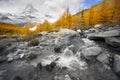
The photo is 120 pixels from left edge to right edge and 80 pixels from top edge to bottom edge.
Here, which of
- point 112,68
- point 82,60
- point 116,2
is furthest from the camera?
point 116,2

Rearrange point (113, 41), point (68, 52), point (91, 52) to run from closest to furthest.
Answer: point (91, 52) < point (113, 41) < point (68, 52)

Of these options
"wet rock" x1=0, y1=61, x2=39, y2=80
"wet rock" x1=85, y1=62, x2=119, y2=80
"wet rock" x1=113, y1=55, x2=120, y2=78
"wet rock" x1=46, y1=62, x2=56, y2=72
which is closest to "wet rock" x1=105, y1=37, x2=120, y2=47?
"wet rock" x1=113, y1=55, x2=120, y2=78

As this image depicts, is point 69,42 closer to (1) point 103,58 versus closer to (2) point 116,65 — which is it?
(1) point 103,58

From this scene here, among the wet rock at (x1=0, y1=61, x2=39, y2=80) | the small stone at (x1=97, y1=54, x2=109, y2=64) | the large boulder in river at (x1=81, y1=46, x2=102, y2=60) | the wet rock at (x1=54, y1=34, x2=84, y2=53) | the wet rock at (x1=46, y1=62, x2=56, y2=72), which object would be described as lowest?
the wet rock at (x1=0, y1=61, x2=39, y2=80)

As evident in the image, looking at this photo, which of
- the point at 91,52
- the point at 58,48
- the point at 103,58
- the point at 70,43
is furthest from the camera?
the point at 70,43

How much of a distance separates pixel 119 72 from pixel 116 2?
3097 centimetres

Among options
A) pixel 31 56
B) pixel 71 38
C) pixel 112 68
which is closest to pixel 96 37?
pixel 71 38

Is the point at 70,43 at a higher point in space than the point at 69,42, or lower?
lower

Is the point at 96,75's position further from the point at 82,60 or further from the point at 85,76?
the point at 82,60

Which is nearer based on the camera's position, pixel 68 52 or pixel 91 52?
pixel 91 52

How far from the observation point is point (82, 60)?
1272cm

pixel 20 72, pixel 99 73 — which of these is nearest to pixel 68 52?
pixel 99 73

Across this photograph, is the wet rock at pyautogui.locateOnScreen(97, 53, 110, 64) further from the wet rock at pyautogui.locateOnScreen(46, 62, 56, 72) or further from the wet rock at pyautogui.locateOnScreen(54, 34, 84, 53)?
the wet rock at pyautogui.locateOnScreen(46, 62, 56, 72)

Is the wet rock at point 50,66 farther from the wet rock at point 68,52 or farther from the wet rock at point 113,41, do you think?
the wet rock at point 113,41
